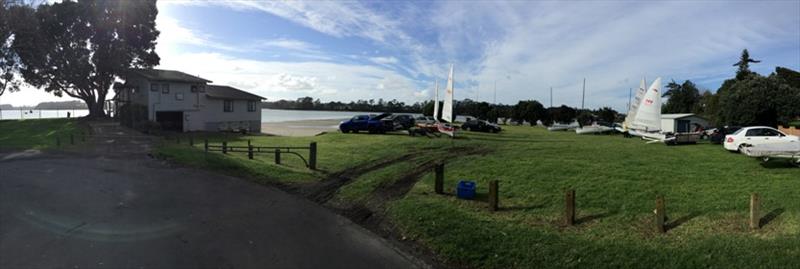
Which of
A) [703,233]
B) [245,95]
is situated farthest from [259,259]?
[245,95]

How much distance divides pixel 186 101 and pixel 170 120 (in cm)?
219

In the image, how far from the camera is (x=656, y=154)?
17469 millimetres

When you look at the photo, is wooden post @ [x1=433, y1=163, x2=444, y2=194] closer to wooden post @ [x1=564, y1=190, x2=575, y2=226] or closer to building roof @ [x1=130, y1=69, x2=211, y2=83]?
wooden post @ [x1=564, y1=190, x2=575, y2=226]

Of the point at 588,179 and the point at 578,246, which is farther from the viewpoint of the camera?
the point at 588,179

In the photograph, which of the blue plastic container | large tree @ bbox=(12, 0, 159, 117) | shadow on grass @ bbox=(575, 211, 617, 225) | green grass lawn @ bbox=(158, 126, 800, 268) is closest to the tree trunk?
large tree @ bbox=(12, 0, 159, 117)

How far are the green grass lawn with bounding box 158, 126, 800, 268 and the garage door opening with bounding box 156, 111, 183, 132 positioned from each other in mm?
24412

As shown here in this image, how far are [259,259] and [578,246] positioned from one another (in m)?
5.44

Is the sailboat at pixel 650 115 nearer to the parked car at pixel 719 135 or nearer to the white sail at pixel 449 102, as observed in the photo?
the parked car at pixel 719 135

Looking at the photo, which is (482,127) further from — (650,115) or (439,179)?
(439,179)

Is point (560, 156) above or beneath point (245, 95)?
beneath

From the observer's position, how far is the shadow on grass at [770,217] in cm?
790

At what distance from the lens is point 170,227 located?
318 inches

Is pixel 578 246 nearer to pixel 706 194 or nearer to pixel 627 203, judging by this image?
pixel 627 203

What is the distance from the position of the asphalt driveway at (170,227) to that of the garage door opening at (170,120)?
24972 millimetres
